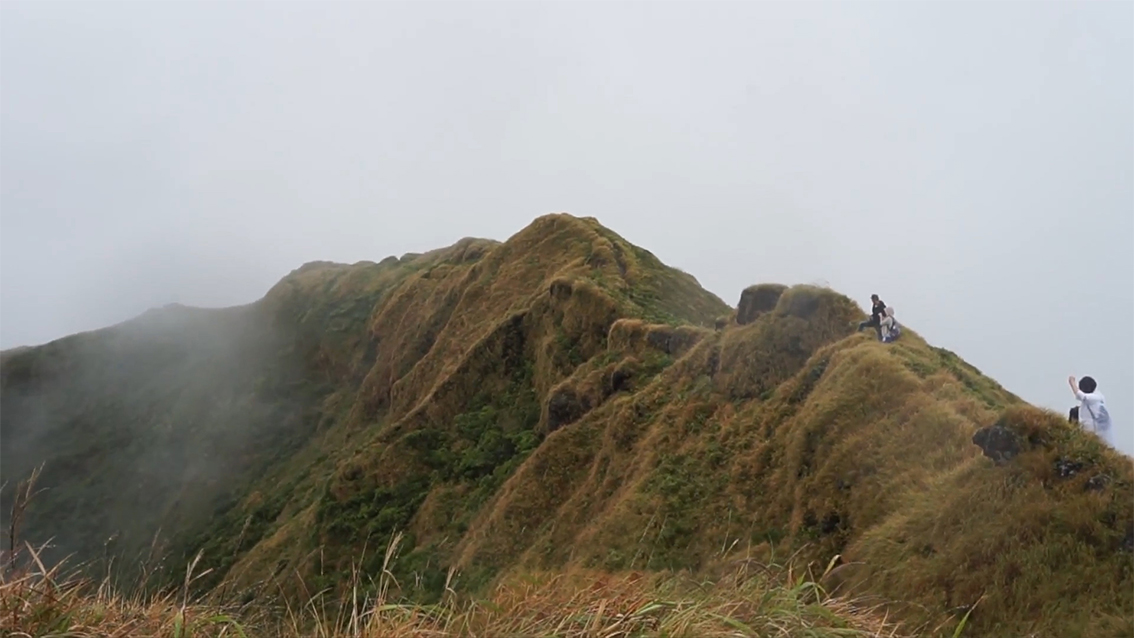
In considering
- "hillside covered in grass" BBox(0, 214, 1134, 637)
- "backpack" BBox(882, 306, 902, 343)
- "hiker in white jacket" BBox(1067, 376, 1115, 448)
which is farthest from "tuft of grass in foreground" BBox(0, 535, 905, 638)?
"backpack" BBox(882, 306, 902, 343)

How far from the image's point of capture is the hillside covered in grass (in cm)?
978

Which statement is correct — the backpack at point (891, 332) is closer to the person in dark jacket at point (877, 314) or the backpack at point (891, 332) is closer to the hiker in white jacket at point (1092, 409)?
the person in dark jacket at point (877, 314)

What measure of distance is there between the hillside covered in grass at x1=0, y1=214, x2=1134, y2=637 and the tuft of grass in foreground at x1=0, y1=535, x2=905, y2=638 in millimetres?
364

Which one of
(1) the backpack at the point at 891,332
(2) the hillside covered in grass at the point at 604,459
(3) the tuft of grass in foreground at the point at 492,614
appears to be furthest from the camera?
(1) the backpack at the point at 891,332

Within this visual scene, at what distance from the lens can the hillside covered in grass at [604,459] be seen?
9781 mm

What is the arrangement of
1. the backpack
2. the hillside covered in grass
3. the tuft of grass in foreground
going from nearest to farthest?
the tuft of grass in foreground → the hillside covered in grass → the backpack

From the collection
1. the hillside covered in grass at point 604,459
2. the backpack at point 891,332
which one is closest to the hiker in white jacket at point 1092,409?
the hillside covered in grass at point 604,459

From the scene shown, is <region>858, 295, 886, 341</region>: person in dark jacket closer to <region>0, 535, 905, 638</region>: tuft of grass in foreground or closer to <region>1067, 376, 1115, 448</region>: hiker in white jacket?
<region>1067, 376, 1115, 448</region>: hiker in white jacket

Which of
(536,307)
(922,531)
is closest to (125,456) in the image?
(536,307)

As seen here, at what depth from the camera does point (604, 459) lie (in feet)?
76.3

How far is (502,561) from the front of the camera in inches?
860

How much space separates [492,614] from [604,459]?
18910mm

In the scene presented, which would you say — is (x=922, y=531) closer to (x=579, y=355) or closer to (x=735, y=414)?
(x=735, y=414)

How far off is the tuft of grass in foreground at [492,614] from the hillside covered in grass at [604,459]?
1.20 feet
